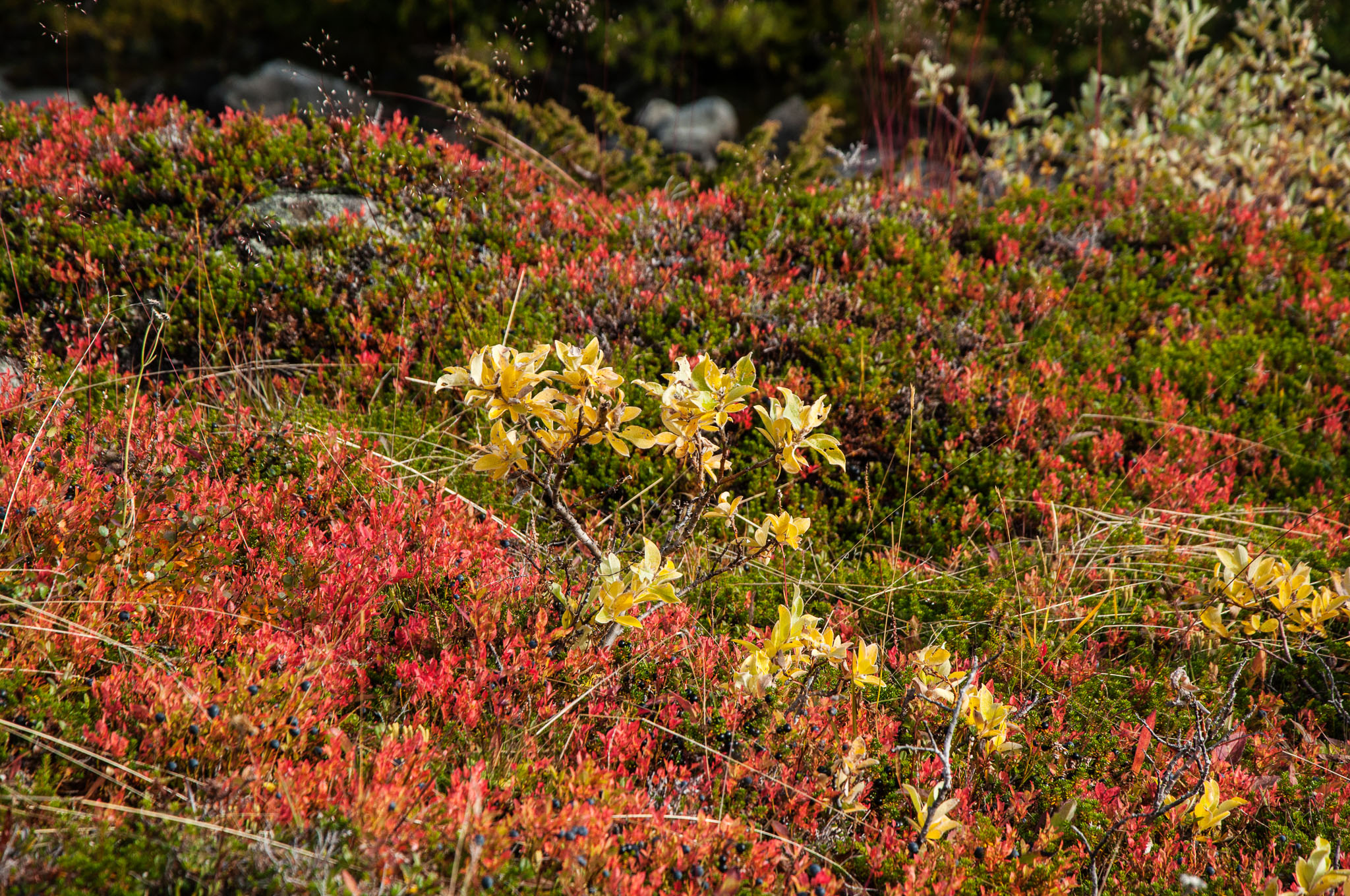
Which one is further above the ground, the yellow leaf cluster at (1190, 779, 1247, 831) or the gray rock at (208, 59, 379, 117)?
the gray rock at (208, 59, 379, 117)

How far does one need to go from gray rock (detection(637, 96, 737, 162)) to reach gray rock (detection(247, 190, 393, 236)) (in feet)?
20.7

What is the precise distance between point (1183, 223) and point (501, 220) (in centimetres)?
490

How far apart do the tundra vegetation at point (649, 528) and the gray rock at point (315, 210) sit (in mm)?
63

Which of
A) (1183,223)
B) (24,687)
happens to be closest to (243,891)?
(24,687)

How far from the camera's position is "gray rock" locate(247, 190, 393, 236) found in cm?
482

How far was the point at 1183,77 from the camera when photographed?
24.5 feet

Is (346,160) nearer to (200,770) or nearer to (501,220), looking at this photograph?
(501,220)

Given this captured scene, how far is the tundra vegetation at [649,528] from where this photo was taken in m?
2.12

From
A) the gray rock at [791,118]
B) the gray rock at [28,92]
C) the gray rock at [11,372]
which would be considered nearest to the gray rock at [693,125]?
the gray rock at [791,118]

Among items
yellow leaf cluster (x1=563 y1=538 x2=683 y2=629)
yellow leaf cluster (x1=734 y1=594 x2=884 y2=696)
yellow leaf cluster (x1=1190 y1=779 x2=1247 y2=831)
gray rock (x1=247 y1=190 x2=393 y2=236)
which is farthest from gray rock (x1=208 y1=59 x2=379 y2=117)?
yellow leaf cluster (x1=1190 y1=779 x2=1247 y2=831)

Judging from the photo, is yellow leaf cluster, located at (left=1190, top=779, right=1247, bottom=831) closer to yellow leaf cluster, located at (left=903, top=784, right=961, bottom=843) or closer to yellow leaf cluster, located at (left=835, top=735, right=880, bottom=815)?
yellow leaf cluster, located at (left=903, top=784, right=961, bottom=843)

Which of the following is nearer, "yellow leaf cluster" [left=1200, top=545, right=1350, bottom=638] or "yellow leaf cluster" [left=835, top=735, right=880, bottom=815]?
"yellow leaf cluster" [left=835, top=735, right=880, bottom=815]

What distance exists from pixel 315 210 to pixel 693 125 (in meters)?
7.54

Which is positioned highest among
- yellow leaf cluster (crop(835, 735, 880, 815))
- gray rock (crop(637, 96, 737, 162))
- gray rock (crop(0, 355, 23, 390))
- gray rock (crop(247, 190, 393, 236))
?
gray rock (crop(247, 190, 393, 236))
